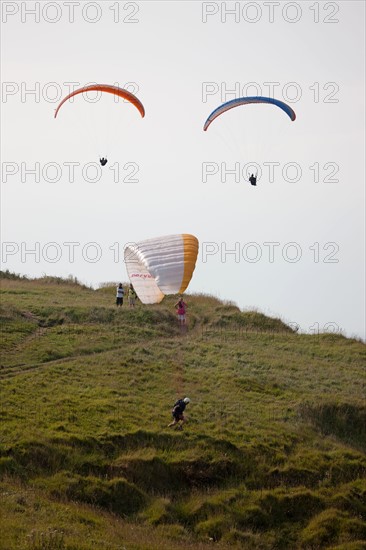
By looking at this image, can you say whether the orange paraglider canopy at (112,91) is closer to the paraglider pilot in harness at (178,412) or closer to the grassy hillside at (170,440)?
the grassy hillside at (170,440)

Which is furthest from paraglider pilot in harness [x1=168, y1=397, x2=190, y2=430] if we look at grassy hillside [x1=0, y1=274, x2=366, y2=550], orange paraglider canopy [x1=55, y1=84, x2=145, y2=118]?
orange paraglider canopy [x1=55, y1=84, x2=145, y2=118]

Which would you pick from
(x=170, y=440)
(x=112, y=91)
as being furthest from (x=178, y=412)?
(x=112, y=91)

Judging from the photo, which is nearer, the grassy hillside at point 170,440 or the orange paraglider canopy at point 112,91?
the grassy hillside at point 170,440

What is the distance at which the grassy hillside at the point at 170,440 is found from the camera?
25656mm

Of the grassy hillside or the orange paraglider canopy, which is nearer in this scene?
the grassy hillside

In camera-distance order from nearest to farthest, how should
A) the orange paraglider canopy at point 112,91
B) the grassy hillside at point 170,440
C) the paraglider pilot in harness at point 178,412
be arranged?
the grassy hillside at point 170,440
the paraglider pilot in harness at point 178,412
the orange paraglider canopy at point 112,91

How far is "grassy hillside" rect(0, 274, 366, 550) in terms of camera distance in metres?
25.7

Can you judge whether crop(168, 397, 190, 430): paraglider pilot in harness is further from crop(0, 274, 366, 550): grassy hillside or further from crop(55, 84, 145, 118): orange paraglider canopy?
crop(55, 84, 145, 118): orange paraglider canopy

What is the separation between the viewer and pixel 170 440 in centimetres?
3017

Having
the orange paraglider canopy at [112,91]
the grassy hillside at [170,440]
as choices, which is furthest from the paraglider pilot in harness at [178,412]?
Answer: the orange paraglider canopy at [112,91]

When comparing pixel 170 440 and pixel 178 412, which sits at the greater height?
pixel 178 412

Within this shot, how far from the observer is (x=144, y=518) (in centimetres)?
2628

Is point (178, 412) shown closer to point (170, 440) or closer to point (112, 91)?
point (170, 440)

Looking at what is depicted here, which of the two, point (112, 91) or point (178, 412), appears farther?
point (112, 91)
